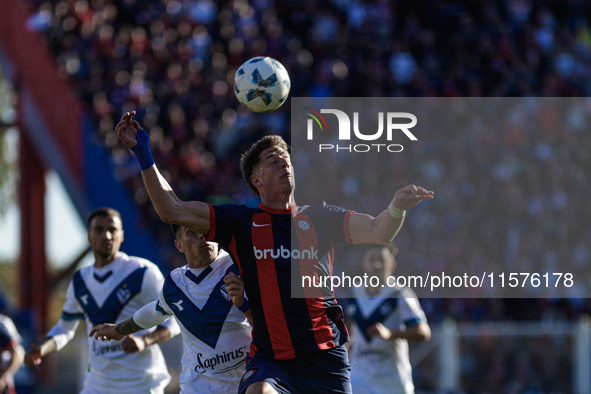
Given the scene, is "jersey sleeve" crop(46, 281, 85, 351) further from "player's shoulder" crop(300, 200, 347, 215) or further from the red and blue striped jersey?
"player's shoulder" crop(300, 200, 347, 215)

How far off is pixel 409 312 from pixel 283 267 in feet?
10.7

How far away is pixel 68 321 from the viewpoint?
739 centimetres

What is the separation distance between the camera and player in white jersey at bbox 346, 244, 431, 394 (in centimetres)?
817

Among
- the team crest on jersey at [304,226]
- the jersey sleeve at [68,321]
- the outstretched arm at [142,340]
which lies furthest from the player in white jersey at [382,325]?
the team crest on jersey at [304,226]

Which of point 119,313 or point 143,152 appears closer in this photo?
point 143,152

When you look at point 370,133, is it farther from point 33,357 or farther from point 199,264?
point 199,264

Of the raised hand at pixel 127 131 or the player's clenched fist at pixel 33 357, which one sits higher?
the raised hand at pixel 127 131

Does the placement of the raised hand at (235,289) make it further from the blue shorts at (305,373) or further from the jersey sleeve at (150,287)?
the jersey sleeve at (150,287)

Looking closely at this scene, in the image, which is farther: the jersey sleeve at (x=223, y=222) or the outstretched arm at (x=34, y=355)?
the outstretched arm at (x=34, y=355)

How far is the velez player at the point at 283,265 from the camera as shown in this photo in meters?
5.03

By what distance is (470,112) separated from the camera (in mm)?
17891

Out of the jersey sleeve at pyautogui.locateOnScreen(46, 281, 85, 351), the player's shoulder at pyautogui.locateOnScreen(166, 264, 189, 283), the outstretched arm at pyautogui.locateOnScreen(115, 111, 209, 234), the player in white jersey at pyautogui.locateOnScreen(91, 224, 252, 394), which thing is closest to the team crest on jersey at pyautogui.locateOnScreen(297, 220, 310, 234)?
the outstretched arm at pyautogui.locateOnScreen(115, 111, 209, 234)

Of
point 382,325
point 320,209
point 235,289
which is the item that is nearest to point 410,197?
point 320,209

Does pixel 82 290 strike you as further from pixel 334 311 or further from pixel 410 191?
pixel 410 191
